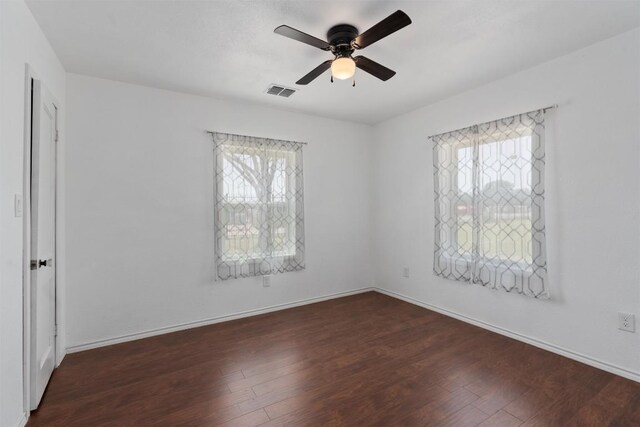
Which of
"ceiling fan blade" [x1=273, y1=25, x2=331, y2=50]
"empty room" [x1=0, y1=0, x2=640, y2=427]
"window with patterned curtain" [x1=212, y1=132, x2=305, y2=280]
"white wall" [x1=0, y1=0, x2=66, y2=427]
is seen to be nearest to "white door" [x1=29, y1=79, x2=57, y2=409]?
"empty room" [x1=0, y1=0, x2=640, y2=427]

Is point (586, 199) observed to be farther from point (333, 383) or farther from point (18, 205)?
point (18, 205)

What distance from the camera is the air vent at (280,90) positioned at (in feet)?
10.4

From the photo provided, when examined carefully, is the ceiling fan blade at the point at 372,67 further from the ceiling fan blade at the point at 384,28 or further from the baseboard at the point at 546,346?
the baseboard at the point at 546,346

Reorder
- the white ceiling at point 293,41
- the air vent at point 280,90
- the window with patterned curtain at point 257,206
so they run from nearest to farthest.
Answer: the white ceiling at point 293,41 → the air vent at point 280,90 → the window with patterned curtain at point 257,206

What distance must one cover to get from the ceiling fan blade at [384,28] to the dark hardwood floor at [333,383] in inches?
92.3

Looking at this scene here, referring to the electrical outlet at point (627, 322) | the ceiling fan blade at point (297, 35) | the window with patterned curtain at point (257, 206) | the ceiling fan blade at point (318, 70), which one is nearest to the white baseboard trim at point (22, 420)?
the window with patterned curtain at point (257, 206)

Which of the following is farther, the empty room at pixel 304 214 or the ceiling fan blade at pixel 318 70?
the ceiling fan blade at pixel 318 70

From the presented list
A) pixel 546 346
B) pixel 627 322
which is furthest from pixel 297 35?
pixel 546 346

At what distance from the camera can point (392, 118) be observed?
4301 mm

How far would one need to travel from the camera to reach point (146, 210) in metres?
3.09

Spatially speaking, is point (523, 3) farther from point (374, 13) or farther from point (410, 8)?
point (374, 13)

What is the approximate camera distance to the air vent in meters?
3.16

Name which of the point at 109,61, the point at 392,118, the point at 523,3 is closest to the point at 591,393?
the point at 523,3

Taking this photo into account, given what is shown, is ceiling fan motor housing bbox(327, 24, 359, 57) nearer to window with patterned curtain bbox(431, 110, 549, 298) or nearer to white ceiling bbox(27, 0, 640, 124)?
white ceiling bbox(27, 0, 640, 124)
